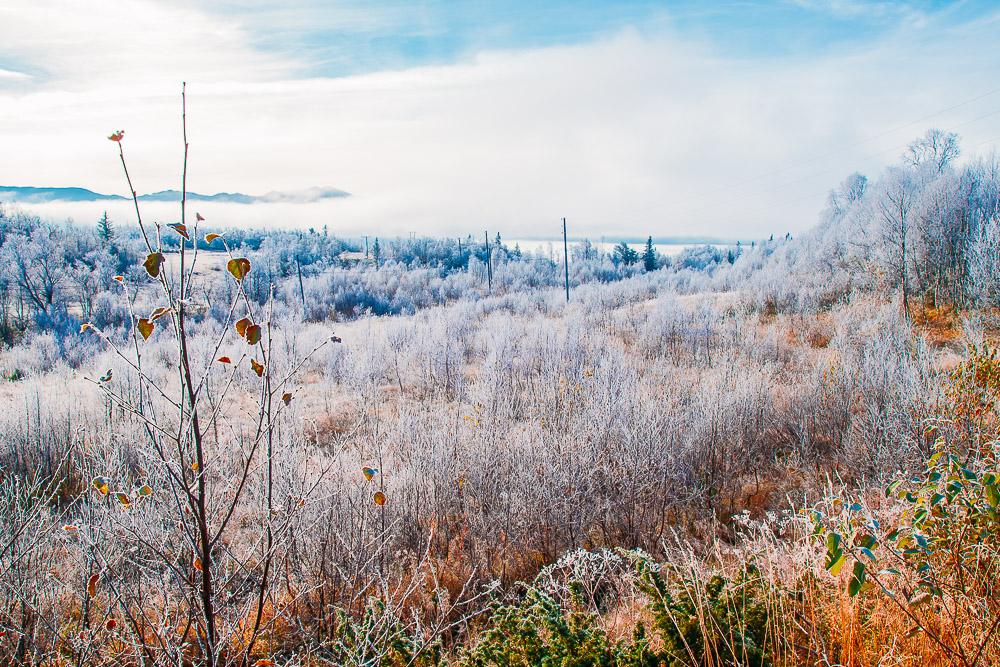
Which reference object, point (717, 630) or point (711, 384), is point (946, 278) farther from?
point (717, 630)

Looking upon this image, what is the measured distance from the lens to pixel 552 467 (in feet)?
15.2

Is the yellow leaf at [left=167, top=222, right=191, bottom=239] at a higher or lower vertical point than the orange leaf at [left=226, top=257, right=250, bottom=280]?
higher

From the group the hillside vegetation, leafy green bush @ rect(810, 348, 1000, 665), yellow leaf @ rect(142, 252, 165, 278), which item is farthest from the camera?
the hillside vegetation

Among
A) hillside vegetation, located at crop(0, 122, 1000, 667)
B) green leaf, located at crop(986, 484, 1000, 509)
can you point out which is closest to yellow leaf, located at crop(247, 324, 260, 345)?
hillside vegetation, located at crop(0, 122, 1000, 667)

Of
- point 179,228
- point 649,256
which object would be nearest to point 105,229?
point 649,256

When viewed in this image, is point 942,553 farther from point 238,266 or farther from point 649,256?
point 649,256

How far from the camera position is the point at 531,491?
15.2ft

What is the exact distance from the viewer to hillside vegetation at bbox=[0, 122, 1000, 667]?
2.23 meters

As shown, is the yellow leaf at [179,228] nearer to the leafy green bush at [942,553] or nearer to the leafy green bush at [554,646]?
the leafy green bush at [942,553]

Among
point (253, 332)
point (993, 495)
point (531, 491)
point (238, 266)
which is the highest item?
point (238, 266)

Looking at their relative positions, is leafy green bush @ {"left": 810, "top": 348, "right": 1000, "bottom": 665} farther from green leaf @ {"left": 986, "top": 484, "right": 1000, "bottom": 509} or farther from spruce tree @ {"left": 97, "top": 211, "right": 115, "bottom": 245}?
spruce tree @ {"left": 97, "top": 211, "right": 115, "bottom": 245}

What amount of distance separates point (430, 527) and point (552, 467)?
1204 millimetres

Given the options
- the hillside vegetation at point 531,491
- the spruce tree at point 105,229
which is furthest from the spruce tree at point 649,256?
the spruce tree at point 105,229

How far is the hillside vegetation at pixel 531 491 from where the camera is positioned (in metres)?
2.23
